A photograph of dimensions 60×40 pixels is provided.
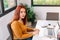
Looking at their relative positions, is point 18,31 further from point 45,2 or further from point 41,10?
point 45,2

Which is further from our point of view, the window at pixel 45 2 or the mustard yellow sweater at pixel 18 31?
the window at pixel 45 2

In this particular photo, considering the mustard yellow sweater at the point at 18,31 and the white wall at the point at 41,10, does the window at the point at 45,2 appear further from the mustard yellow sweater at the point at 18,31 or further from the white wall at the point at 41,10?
A: the mustard yellow sweater at the point at 18,31

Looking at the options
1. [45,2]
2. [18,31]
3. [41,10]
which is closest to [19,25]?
[18,31]

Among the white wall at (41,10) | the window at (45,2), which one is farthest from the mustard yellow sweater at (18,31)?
Result: the window at (45,2)

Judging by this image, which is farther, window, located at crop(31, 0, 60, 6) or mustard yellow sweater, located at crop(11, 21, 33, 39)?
window, located at crop(31, 0, 60, 6)

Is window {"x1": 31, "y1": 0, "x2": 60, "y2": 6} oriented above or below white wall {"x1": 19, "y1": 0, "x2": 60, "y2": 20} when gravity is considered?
above

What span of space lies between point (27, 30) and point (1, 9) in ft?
5.67

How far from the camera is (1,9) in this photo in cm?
405

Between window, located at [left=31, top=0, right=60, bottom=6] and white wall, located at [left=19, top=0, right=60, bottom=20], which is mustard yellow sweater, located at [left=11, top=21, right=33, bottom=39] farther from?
window, located at [left=31, top=0, right=60, bottom=6]

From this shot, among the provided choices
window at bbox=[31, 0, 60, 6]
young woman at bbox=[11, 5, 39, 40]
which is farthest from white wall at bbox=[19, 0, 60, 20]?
young woman at bbox=[11, 5, 39, 40]

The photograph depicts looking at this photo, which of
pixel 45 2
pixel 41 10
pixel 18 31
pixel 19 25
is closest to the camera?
pixel 18 31

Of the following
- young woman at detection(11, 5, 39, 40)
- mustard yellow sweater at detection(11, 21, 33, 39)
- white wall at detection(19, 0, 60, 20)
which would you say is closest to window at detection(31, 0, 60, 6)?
white wall at detection(19, 0, 60, 20)

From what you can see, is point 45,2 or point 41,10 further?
point 45,2

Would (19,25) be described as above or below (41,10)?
above
